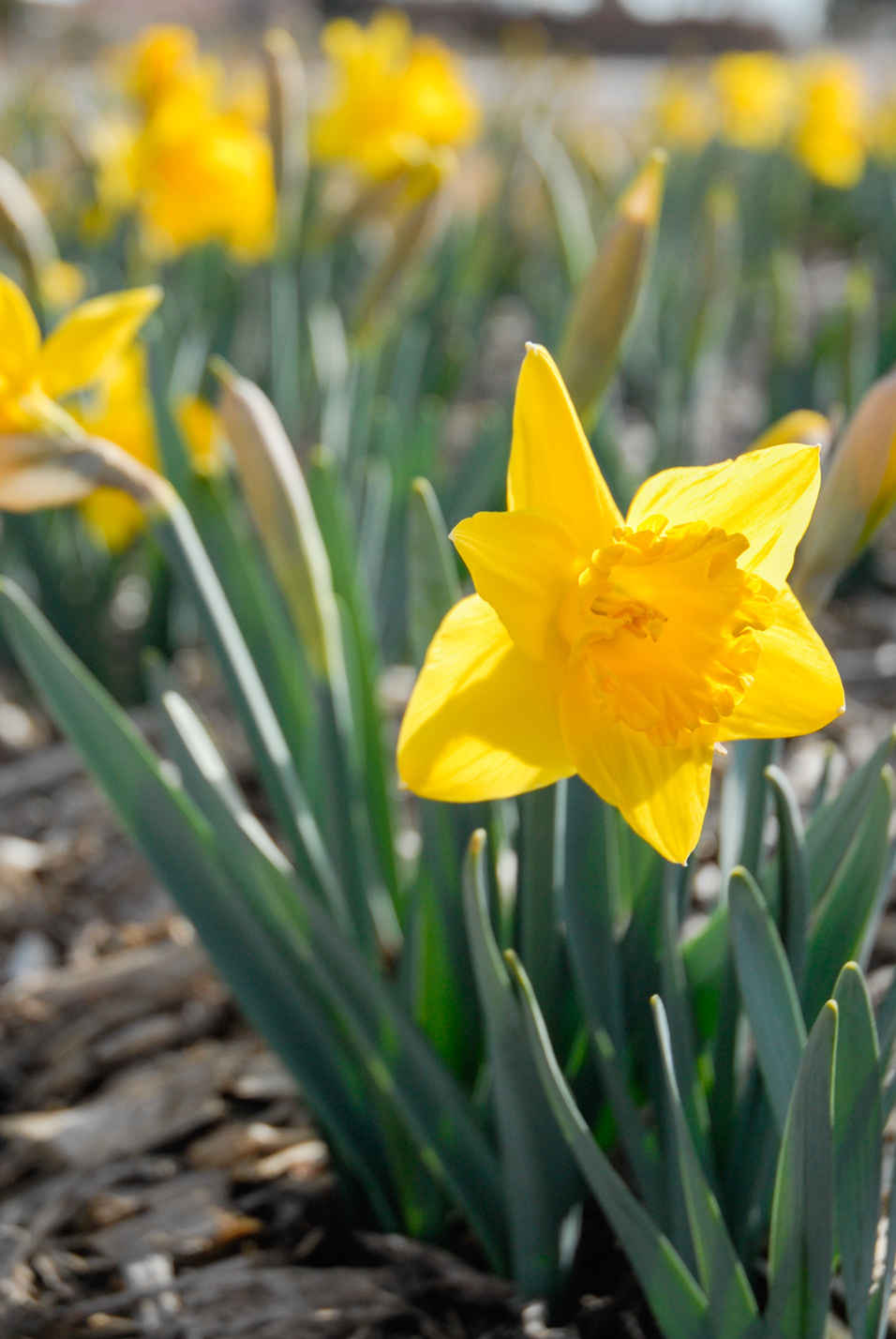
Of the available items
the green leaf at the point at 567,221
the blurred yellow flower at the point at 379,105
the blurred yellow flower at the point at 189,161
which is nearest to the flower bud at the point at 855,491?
the green leaf at the point at 567,221

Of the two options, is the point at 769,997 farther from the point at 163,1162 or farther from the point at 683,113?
the point at 683,113

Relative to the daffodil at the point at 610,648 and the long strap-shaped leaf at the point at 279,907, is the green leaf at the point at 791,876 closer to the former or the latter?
the daffodil at the point at 610,648

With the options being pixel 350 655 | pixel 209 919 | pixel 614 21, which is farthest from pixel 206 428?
pixel 614 21

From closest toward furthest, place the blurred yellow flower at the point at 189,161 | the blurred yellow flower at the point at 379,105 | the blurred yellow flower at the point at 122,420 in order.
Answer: the blurred yellow flower at the point at 122,420
the blurred yellow flower at the point at 189,161
the blurred yellow flower at the point at 379,105

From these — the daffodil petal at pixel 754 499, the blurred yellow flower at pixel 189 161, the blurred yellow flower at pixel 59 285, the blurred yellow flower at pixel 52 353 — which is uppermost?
the blurred yellow flower at pixel 189 161

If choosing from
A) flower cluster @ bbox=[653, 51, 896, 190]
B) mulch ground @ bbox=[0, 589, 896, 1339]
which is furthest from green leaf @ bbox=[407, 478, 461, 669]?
flower cluster @ bbox=[653, 51, 896, 190]

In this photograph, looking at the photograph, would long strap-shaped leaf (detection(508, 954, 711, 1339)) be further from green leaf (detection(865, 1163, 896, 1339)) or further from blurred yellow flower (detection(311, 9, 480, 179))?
blurred yellow flower (detection(311, 9, 480, 179))

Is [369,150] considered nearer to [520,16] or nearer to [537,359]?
[537,359]
